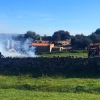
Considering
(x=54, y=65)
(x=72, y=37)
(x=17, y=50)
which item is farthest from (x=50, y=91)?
A: (x=72, y=37)

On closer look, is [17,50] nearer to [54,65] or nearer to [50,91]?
[54,65]

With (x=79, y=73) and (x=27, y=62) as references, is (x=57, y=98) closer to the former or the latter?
(x=79, y=73)

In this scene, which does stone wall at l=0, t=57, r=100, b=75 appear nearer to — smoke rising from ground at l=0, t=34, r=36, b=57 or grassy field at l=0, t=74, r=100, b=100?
grassy field at l=0, t=74, r=100, b=100

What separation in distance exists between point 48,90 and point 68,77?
4481mm

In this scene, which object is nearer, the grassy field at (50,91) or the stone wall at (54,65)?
the grassy field at (50,91)

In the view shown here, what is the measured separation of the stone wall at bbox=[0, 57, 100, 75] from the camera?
70.5 feet

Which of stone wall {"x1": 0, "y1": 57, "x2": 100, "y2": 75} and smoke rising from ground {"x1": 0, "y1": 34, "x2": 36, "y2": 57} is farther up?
smoke rising from ground {"x1": 0, "y1": 34, "x2": 36, "y2": 57}

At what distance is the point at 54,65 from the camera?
2242 centimetres

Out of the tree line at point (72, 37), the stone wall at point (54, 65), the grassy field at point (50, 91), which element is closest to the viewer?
the grassy field at point (50, 91)

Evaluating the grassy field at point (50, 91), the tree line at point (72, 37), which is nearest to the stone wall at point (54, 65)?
the grassy field at point (50, 91)

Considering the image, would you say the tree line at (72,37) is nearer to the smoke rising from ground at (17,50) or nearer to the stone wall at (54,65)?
the smoke rising from ground at (17,50)

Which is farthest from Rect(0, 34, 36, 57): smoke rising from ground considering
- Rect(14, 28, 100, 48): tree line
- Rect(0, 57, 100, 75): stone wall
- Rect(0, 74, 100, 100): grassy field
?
Answer: Rect(14, 28, 100, 48): tree line

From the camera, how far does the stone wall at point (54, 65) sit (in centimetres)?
2148

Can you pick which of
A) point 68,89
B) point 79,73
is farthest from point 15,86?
point 79,73
